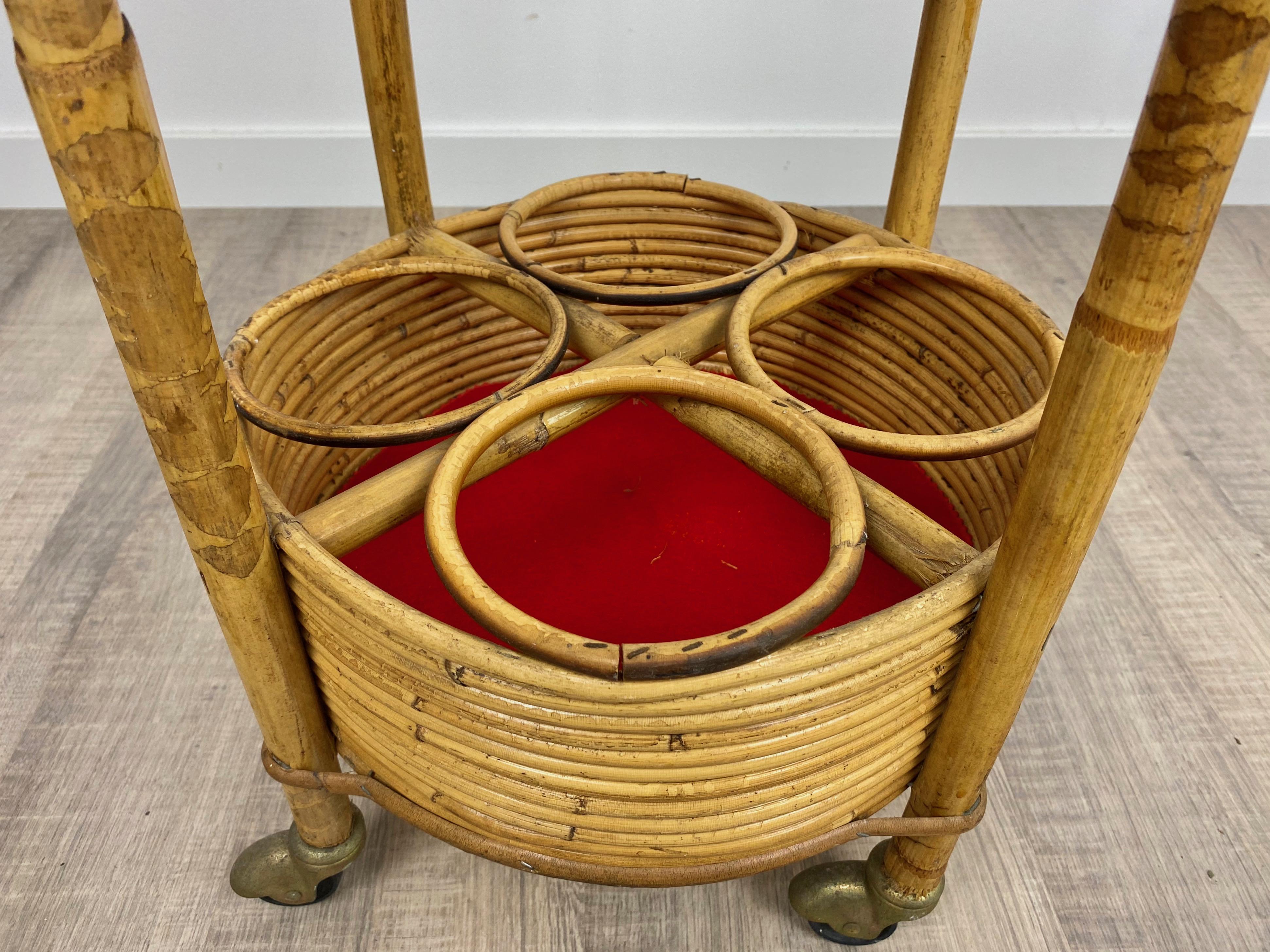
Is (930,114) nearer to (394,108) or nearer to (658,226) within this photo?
(658,226)

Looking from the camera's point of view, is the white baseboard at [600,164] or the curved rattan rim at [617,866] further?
the white baseboard at [600,164]

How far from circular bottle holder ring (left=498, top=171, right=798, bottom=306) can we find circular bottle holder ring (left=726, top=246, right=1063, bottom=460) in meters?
0.08

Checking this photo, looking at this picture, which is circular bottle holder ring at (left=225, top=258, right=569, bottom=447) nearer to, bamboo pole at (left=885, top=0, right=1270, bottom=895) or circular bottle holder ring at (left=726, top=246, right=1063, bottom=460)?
circular bottle holder ring at (left=726, top=246, right=1063, bottom=460)

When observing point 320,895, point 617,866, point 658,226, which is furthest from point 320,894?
point 658,226

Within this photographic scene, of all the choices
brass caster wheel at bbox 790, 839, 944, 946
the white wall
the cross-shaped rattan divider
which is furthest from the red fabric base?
the white wall

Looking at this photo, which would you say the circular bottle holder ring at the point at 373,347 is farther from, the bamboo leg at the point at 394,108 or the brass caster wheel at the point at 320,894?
the brass caster wheel at the point at 320,894

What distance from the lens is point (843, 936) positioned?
82 cm

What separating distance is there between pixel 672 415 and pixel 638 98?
3.96ft

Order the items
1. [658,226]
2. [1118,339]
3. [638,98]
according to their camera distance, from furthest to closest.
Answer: [638,98]
[658,226]
[1118,339]

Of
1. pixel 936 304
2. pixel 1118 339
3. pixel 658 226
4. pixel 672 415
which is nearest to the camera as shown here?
pixel 1118 339

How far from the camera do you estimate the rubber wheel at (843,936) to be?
82cm

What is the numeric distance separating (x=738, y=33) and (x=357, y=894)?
1445 mm

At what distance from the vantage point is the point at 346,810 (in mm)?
794

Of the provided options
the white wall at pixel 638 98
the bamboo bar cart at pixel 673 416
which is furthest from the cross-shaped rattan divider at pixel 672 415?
the white wall at pixel 638 98
